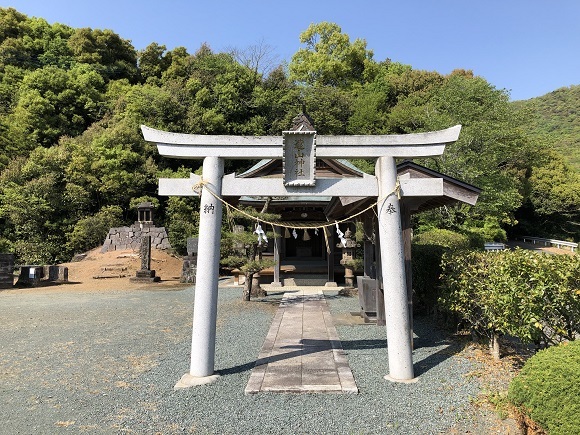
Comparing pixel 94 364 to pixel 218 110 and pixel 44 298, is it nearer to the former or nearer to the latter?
pixel 44 298

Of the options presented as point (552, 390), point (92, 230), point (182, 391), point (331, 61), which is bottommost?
point (182, 391)

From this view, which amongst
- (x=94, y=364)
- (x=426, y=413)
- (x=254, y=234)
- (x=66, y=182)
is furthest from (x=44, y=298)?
(x=66, y=182)

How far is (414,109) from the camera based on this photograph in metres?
30.3

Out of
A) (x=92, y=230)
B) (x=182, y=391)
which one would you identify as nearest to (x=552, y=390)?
(x=182, y=391)

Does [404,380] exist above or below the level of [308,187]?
below

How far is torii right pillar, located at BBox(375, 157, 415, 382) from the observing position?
4.84 m

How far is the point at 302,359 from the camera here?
5.69m

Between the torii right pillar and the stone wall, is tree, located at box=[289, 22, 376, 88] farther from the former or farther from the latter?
the torii right pillar

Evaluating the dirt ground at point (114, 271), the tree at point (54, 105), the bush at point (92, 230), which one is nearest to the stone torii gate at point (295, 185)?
the dirt ground at point (114, 271)

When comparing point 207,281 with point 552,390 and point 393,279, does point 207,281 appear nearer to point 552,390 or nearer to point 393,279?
point 393,279

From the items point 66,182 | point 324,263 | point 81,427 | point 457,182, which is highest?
point 66,182

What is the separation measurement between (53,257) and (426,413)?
27495mm

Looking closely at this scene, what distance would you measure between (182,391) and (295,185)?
10.1 feet

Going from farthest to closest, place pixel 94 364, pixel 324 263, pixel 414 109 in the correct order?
1. pixel 414 109
2. pixel 324 263
3. pixel 94 364
